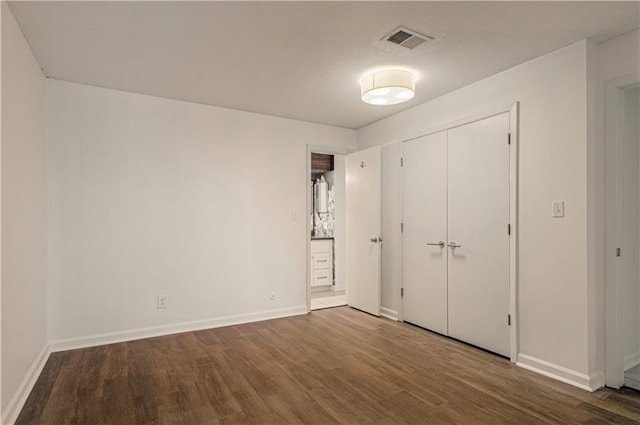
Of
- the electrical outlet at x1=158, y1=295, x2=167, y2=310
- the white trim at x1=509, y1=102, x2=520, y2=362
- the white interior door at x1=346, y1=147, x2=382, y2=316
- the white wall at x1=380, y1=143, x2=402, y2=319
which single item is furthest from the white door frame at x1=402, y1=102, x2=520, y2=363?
the electrical outlet at x1=158, y1=295, x2=167, y2=310

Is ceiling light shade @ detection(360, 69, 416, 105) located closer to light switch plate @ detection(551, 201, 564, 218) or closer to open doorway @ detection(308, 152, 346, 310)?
light switch plate @ detection(551, 201, 564, 218)

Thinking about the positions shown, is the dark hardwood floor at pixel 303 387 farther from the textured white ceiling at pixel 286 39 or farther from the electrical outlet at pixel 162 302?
the textured white ceiling at pixel 286 39

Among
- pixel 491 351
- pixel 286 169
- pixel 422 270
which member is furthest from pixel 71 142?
pixel 491 351

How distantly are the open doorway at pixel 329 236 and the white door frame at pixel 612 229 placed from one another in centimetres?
361

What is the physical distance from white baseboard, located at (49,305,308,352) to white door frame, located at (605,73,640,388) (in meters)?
3.09

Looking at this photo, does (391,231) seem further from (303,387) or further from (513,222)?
(303,387)

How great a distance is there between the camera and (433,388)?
8.05ft

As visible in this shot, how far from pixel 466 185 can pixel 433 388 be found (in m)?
1.86

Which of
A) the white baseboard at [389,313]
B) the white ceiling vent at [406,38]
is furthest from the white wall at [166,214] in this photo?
the white ceiling vent at [406,38]

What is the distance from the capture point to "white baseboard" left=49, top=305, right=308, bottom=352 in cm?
320

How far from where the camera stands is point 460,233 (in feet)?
11.1

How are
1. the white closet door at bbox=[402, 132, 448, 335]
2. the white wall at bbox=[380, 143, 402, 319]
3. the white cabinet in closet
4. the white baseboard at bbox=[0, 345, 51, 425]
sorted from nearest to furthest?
1. the white baseboard at bbox=[0, 345, 51, 425]
2. the white closet door at bbox=[402, 132, 448, 335]
3. the white wall at bbox=[380, 143, 402, 319]
4. the white cabinet in closet

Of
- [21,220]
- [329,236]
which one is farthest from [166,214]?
[329,236]

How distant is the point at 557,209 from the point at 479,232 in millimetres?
712
